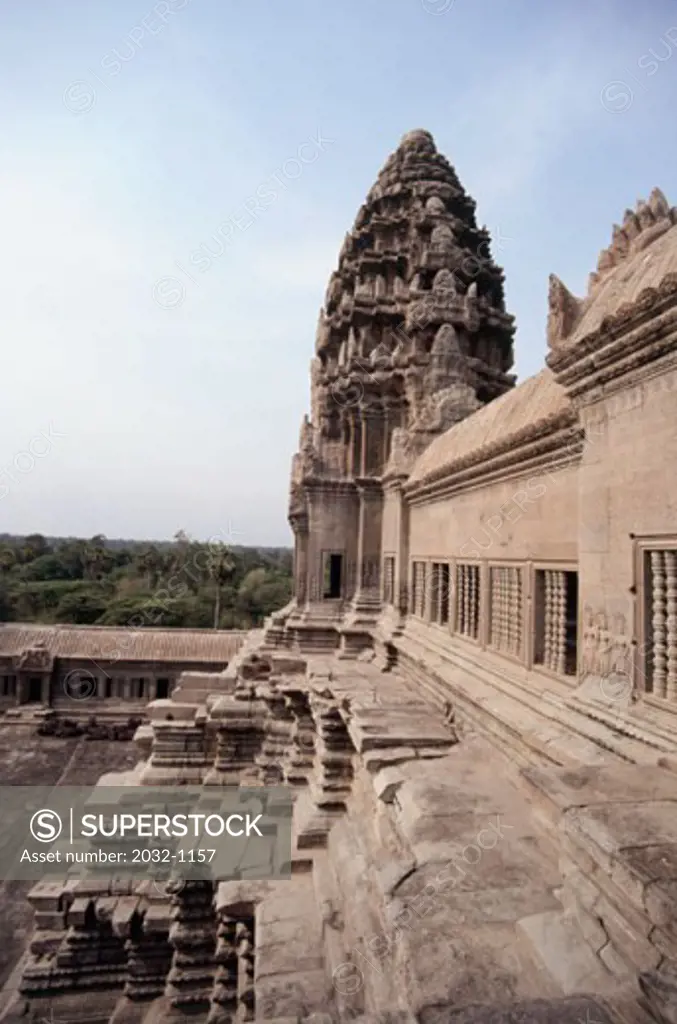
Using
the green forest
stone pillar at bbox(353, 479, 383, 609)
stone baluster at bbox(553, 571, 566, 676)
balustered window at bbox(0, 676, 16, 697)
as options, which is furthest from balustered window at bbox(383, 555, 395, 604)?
the green forest

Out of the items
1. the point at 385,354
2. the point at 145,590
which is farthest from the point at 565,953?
the point at 145,590

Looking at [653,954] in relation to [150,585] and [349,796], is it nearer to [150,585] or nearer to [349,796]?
[349,796]

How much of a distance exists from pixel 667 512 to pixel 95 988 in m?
11.1

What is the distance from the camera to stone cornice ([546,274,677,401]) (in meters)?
4.33

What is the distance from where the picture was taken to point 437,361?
1569 cm

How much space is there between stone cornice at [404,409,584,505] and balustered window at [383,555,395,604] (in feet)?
12.2

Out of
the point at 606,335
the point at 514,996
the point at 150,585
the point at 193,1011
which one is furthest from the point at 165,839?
the point at 150,585

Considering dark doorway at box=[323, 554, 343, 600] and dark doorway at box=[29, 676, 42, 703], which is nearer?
dark doorway at box=[323, 554, 343, 600]

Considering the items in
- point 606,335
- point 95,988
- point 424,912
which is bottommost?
point 95,988

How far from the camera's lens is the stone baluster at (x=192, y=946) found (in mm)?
8961

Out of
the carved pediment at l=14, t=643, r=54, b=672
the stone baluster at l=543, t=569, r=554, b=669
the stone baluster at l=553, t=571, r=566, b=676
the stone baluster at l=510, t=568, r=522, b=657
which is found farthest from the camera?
the carved pediment at l=14, t=643, r=54, b=672

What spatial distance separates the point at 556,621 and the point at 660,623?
82.0 inches

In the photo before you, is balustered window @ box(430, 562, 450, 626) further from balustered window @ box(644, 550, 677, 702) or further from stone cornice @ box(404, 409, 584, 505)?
balustered window @ box(644, 550, 677, 702)

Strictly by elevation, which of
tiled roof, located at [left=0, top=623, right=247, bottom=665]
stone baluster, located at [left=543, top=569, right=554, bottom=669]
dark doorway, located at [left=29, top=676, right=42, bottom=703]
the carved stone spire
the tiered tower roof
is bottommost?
dark doorway, located at [left=29, top=676, right=42, bottom=703]
